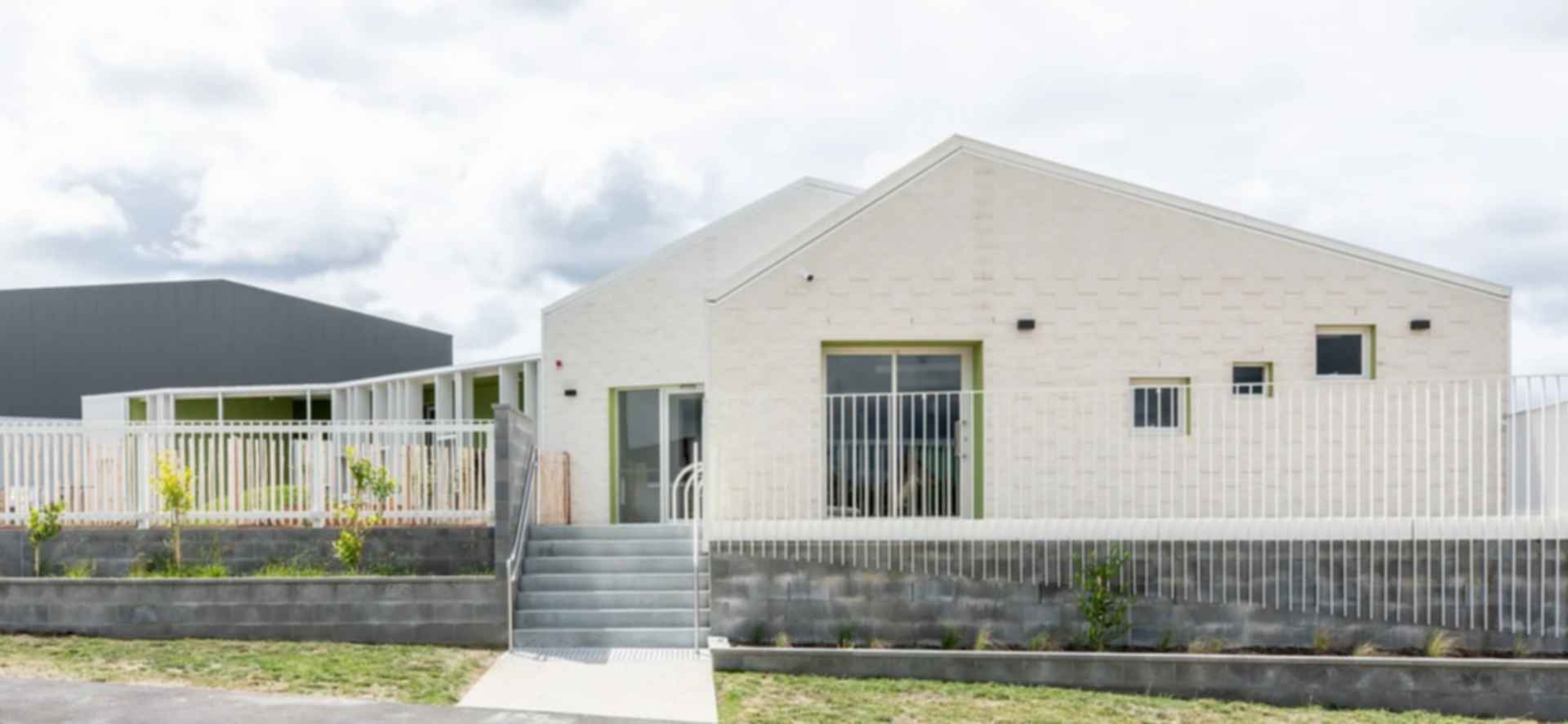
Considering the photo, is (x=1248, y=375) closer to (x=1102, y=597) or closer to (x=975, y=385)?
(x=975, y=385)

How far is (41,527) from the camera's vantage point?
11.6m

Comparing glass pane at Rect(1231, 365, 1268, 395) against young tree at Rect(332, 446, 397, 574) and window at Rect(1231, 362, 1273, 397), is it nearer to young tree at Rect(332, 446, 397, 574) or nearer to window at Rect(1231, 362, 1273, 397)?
window at Rect(1231, 362, 1273, 397)

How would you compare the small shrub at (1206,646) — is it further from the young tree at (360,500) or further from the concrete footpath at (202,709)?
the young tree at (360,500)

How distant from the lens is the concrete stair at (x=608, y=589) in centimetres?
1083

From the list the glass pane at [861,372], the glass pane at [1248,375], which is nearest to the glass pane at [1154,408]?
the glass pane at [1248,375]

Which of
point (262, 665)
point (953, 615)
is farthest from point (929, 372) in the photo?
point (262, 665)

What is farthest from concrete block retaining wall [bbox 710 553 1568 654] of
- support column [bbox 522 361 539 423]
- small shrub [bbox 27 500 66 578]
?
support column [bbox 522 361 539 423]

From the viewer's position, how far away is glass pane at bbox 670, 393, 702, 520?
603 inches

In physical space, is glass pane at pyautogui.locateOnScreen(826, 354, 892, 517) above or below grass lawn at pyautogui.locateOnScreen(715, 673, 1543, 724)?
above

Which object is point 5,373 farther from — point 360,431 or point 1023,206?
point 1023,206

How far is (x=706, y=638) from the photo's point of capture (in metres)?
10.8

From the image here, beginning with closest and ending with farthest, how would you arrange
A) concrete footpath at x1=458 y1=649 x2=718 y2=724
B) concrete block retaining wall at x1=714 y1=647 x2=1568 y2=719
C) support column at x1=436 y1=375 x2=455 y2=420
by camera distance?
concrete footpath at x1=458 y1=649 x2=718 y2=724
concrete block retaining wall at x1=714 y1=647 x2=1568 y2=719
support column at x1=436 y1=375 x2=455 y2=420

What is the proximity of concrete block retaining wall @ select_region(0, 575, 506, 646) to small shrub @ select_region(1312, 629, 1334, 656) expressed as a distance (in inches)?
295

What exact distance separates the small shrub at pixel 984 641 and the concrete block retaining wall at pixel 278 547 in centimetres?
515
